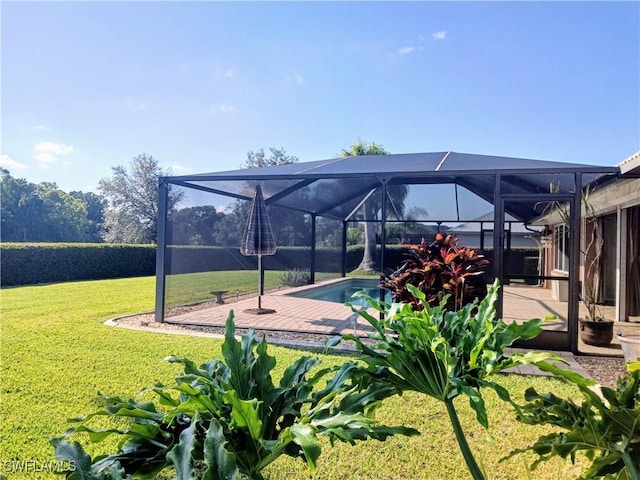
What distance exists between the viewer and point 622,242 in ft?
27.1

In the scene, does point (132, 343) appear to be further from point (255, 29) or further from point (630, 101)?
point (630, 101)

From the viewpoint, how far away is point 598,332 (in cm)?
634

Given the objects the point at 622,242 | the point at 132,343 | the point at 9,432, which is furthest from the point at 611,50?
the point at 9,432

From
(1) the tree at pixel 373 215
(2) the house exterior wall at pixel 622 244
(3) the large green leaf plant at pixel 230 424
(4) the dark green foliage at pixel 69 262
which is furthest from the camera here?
(4) the dark green foliage at pixel 69 262

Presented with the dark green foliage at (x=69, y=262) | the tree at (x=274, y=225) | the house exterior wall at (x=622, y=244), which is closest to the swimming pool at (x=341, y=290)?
the tree at (x=274, y=225)

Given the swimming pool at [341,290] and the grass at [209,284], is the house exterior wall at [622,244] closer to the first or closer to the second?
the swimming pool at [341,290]

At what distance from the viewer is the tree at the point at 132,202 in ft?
107

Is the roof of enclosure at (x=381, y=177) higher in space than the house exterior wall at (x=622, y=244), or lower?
higher

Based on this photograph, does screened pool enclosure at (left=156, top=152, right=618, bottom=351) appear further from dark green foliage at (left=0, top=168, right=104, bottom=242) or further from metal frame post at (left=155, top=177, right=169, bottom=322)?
dark green foliage at (left=0, top=168, right=104, bottom=242)

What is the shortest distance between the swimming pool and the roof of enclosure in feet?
9.13

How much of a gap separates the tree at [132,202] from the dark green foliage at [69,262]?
13.0 meters

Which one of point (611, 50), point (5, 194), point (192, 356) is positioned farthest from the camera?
point (5, 194)

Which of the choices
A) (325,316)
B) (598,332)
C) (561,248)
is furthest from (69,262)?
(598,332)

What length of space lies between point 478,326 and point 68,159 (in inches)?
2098
